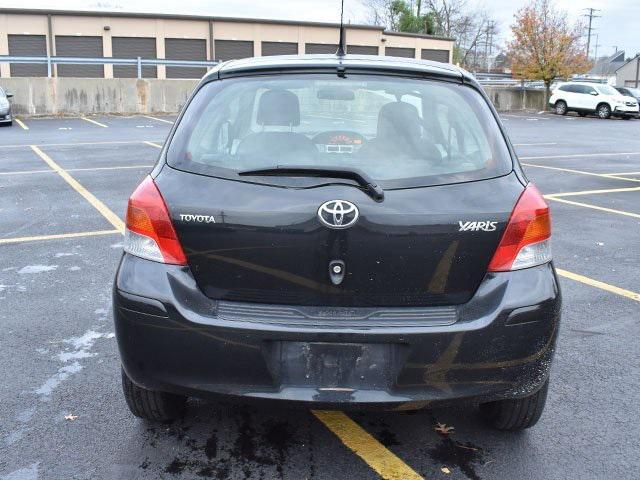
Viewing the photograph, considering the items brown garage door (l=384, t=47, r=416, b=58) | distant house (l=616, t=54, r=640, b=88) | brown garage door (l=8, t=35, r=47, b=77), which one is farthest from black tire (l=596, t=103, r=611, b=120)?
distant house (l=616, t=54, r=640, b=88)

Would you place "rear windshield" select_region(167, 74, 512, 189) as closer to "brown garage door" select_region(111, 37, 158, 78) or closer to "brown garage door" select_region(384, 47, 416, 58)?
"brown garage door" select_region(111, 37, 158, 78)

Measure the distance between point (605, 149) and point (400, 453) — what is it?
16824 mm

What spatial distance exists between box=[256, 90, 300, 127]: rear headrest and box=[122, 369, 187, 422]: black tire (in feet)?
4.20

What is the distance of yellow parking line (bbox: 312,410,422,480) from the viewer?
9.56 ft

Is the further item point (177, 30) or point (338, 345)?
point (177, 30)

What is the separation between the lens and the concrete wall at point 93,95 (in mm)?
25344

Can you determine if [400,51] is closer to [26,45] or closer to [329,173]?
[26,45]

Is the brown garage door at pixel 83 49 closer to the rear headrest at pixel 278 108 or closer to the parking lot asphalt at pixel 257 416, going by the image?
the parking lot asphalt at pixel 257 416

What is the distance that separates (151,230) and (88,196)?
7.02 meters

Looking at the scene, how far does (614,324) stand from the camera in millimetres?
4766

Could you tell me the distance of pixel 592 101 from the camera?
34719 mm

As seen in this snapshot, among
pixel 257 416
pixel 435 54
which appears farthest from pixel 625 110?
pixel 257 416

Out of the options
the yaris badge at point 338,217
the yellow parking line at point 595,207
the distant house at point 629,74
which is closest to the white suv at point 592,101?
the yellow parking line at point 595,207

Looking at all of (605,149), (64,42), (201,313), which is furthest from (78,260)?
(64,42)
